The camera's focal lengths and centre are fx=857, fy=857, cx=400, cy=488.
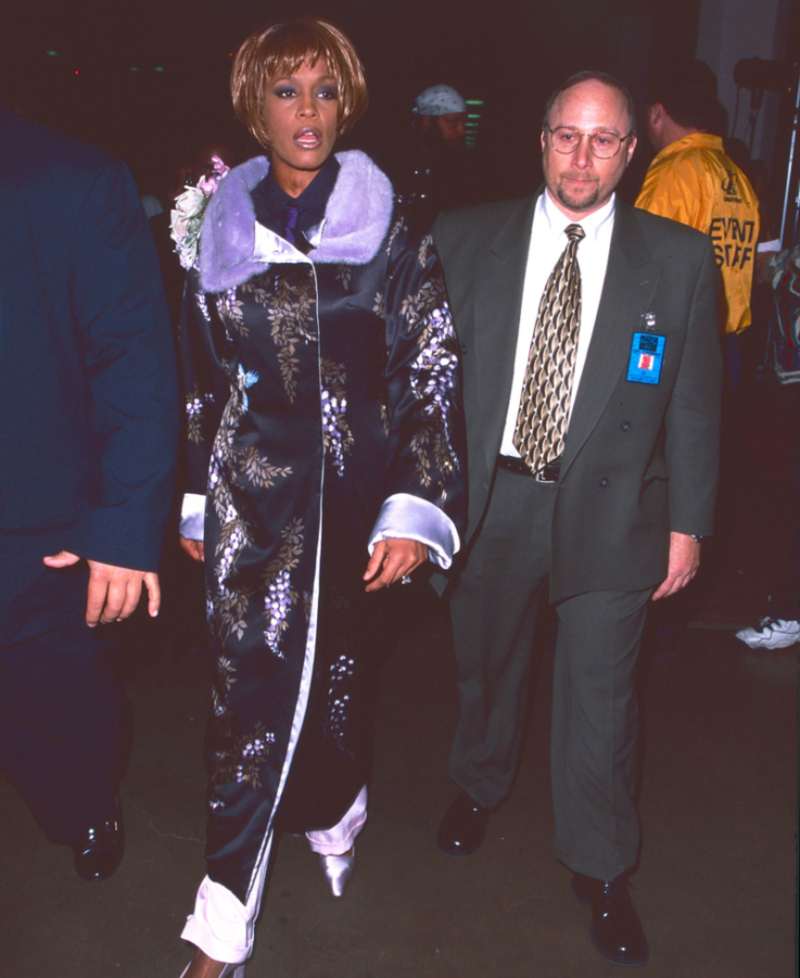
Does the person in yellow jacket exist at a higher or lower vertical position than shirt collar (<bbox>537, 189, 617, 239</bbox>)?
higher

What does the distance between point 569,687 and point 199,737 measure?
1.25 metres

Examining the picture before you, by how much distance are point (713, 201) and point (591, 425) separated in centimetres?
134

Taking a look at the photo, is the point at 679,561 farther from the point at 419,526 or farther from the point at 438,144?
the point at 438,144

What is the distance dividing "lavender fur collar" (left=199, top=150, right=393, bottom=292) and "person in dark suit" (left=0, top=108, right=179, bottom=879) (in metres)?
0.13

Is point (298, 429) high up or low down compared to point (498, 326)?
down

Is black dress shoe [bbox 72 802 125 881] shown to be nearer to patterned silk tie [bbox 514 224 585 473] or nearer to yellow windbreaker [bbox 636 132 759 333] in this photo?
patterned silk tie [bbox 514 224 585 473]

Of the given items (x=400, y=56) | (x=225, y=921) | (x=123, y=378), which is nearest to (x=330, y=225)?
(x=123, y=378)

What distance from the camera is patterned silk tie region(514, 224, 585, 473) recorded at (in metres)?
1.69

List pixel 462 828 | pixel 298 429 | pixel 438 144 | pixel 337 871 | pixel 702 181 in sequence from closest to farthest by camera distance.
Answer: pixel 298 429
pixel 337 871
pixel 462 828
pixel 702 181
pixel 438 144

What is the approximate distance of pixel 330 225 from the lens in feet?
5.09

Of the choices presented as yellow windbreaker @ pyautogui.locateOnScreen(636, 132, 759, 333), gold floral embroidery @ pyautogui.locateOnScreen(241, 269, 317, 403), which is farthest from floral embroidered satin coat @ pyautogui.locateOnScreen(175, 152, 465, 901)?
yellow windbreaker @ pyautogui.locateOnScreen(636, 132, 759, 333)

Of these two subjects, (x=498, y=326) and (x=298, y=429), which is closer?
(x=298, y=429)

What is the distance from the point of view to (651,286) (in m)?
1.68

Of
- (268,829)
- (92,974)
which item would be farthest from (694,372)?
(92,974)
